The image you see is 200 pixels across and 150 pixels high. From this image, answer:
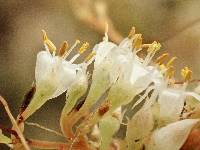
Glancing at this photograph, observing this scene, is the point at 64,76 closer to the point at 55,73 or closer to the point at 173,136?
the point at 55,73

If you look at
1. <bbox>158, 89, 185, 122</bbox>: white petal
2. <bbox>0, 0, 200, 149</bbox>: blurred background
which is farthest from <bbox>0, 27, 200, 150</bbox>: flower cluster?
<bbox>0, 0, 200, 149</bbox>: blurred background

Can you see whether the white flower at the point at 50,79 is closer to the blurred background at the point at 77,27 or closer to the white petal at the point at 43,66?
the white petal at the point at 43,66

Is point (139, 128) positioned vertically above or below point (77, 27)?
below

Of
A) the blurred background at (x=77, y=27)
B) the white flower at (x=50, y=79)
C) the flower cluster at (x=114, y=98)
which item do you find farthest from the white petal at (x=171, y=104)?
the blurred background at (x=77, y=27)

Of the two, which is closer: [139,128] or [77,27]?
[139,128]

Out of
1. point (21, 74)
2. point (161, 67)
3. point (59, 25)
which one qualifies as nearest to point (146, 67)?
point (161, 67)

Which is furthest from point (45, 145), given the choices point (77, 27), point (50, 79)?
point (77, 27)
